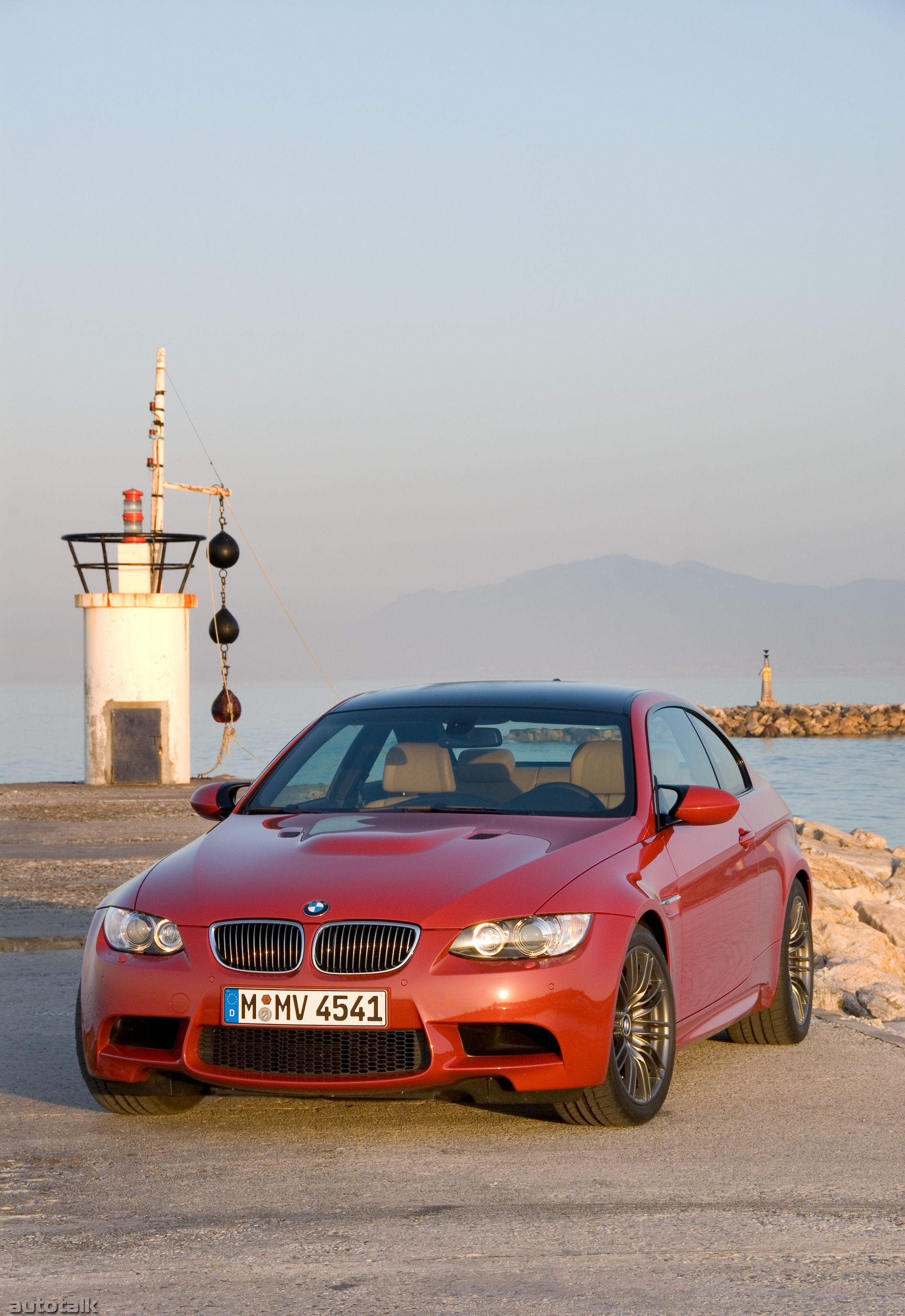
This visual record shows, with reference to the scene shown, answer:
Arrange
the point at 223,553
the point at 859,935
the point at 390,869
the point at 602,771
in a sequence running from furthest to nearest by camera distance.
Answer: the point at 223,553
the point at 859,935
the point at 602,771
the point at 390,869

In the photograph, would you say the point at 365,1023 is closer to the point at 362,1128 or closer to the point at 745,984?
the point at 362,1128

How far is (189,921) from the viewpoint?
5.58 m

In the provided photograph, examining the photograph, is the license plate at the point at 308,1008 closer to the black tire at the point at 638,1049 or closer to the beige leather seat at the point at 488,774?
the black tire at the point at 638,1049

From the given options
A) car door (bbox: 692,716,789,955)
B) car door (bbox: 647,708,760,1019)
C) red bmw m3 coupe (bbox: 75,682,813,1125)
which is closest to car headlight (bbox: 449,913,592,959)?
red bmw m3 coupe (bbox: 75,682,813,1125)

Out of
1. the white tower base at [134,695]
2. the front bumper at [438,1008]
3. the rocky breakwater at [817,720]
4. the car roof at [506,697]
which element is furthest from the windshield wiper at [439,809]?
the rocky breakwater at [817,720]

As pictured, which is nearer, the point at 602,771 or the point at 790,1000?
the point at 602,771

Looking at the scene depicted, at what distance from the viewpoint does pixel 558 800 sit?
6.47 meters

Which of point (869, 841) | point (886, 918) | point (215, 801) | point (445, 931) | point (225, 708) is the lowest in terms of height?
point (869, 841)

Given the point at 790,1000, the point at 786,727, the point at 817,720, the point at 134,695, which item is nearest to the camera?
the point at 790,1000

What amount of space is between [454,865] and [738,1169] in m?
1.28

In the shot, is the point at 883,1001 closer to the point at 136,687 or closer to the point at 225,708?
the point at 136,687

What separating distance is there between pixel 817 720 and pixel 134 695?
7102 centimetres

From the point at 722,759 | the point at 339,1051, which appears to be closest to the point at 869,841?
the point at 722,759

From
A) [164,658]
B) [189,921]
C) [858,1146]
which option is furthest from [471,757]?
[164,658]
